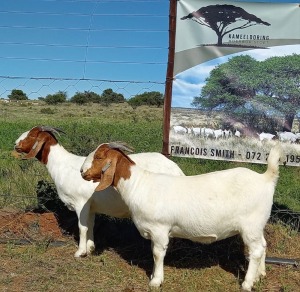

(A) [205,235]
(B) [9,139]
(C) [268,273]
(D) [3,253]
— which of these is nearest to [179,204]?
(A) [205,235]

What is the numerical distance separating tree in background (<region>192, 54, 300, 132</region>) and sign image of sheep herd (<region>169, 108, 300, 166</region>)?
0.22 ft

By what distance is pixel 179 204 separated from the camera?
5363 mm

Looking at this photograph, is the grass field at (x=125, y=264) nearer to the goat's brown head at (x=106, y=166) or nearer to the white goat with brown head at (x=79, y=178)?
the white goat with brown head at (x=79, y=178)

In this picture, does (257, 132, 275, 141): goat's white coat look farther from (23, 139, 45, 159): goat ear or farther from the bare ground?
(23, 139, 45, 159): goat ear

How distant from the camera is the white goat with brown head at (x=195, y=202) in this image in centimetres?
529

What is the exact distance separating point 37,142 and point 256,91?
3.14 meters

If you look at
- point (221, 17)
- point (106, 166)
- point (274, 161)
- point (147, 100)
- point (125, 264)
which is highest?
point (221, 17)

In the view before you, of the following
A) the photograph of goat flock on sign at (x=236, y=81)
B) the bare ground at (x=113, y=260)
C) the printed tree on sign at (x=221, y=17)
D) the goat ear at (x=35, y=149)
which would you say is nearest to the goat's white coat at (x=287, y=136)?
the photograph of goat flock on sign at (x=236, y=81)

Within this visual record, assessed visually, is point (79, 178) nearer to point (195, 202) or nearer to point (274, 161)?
point (195, 202)

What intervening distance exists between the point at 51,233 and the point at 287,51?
4.23 meters

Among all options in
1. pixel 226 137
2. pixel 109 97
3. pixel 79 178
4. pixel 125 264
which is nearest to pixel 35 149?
pixel 79 178

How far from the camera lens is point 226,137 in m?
7.03

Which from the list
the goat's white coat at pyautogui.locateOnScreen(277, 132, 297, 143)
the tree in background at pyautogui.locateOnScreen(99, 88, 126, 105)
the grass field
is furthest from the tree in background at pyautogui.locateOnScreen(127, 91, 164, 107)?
the goat's white coat at pyautogui.locateOnScreen(277, 132, 297, 143)

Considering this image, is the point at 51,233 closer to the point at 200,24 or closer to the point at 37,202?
the point at 37,202
